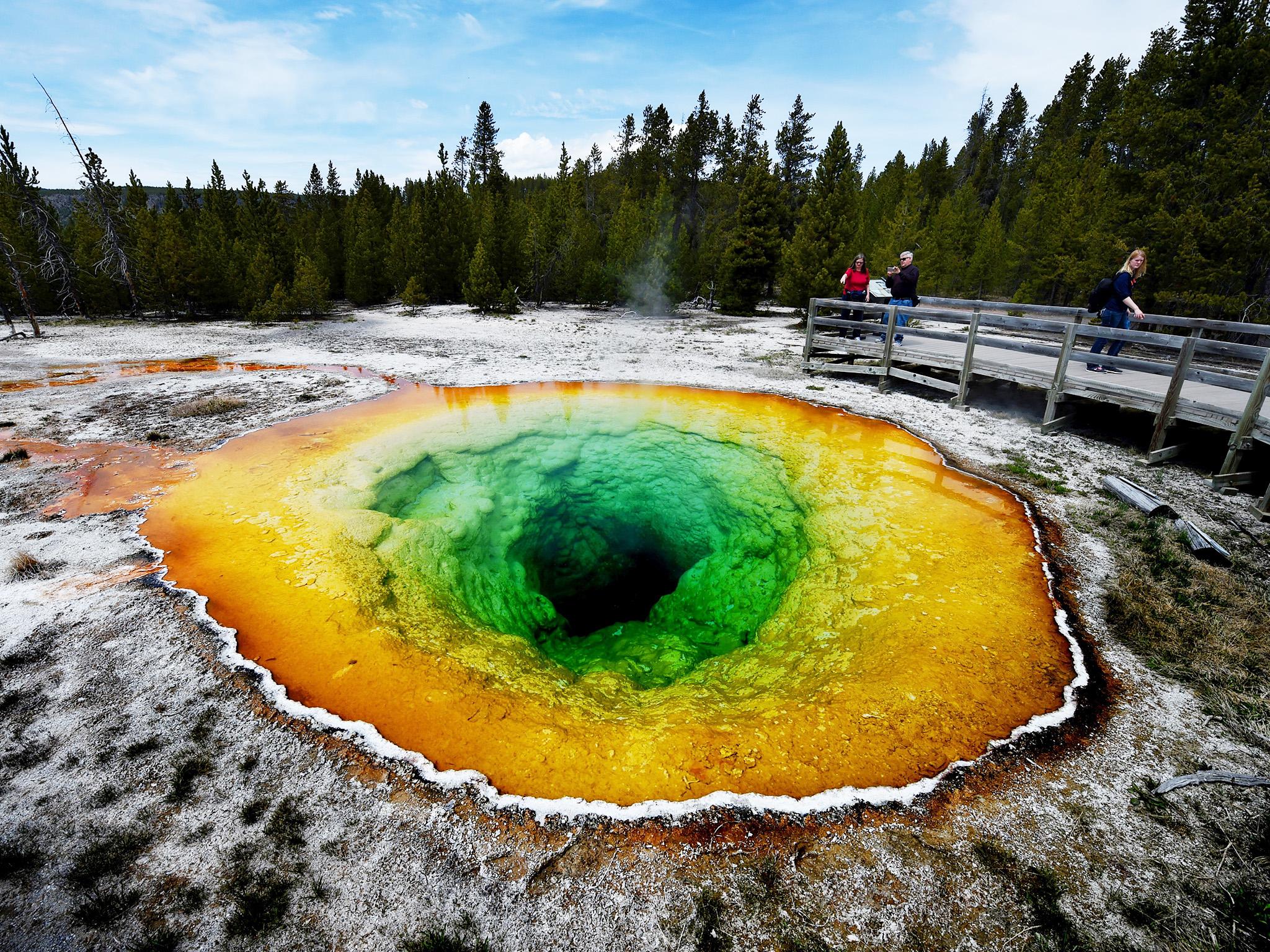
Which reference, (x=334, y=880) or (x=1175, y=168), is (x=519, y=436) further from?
(x=1175, y=168)

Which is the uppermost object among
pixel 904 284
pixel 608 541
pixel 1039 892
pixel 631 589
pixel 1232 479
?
pixel 904 284

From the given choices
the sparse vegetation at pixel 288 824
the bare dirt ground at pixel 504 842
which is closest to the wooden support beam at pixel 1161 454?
the bare dirt ground at pixel 504 842

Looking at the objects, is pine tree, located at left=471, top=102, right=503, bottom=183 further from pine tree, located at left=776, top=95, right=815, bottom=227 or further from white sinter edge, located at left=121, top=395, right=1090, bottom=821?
white sinter edge, located at left=121, top=395, right=1090, bottom=821

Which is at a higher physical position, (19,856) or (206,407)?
(206,407)

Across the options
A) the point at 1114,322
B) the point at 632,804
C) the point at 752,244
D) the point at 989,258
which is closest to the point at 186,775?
the point at 632,804

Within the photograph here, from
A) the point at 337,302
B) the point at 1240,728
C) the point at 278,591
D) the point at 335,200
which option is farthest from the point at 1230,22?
the point at 335,200

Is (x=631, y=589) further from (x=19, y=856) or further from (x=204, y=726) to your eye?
(x=19, y=856)
